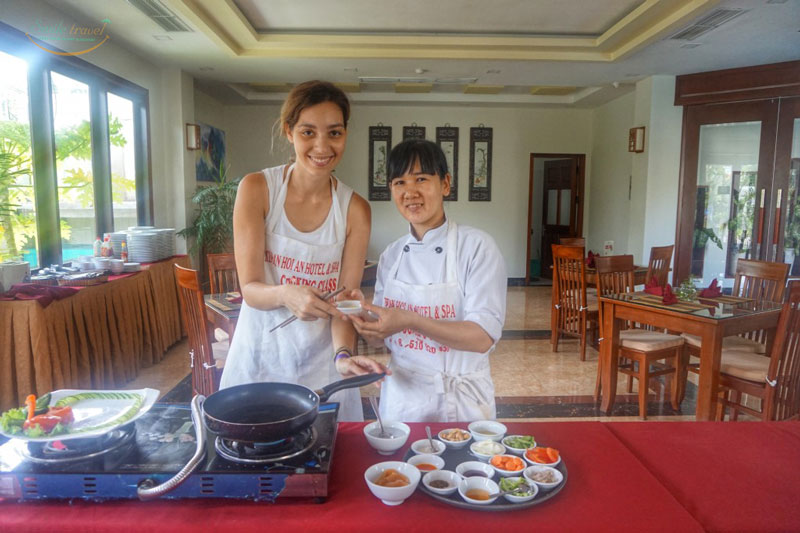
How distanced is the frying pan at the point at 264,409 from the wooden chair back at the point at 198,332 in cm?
175

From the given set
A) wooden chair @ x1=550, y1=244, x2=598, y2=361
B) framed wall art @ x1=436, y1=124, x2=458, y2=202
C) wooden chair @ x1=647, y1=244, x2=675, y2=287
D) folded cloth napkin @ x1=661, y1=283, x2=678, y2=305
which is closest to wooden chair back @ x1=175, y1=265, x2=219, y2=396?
folded cloth napkin @ x1=661, y1=283, x2=678, y2=305


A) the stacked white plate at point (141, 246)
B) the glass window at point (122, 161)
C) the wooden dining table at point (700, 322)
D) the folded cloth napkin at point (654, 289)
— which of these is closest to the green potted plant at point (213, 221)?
the glass window at point (122, 161)

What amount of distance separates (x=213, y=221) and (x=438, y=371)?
215 inches

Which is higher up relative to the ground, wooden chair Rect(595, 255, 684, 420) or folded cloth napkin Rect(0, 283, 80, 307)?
folded cloth napkin Rect(0, 283, 80, 307)

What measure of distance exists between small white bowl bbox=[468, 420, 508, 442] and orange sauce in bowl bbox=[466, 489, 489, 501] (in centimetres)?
19

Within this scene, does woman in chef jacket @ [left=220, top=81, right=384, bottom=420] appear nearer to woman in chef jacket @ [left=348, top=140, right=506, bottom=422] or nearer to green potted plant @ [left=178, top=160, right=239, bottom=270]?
woman in chef jacket @ [left=348, top=140, right=506, bottom=422]

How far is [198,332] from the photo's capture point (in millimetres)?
2863

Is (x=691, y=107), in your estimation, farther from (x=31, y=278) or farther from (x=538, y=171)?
(x=31, y=278)

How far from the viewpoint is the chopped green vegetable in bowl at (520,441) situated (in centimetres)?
113

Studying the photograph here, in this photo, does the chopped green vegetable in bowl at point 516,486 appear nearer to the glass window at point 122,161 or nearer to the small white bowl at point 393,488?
the small white bowl at point 393,488

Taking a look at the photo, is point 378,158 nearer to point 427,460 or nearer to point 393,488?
point 427,460

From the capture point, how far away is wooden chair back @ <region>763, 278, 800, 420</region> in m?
2.77

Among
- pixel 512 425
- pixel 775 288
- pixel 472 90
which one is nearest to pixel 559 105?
pixel 472 90

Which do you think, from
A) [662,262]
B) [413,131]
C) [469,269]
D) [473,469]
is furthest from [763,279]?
[413,131]
